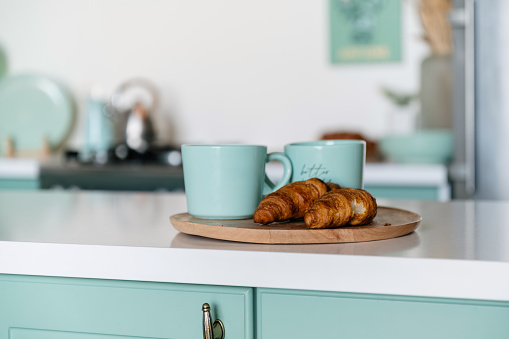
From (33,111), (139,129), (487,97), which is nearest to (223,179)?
(487,97)

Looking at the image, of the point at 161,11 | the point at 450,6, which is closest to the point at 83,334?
the point at 450,6

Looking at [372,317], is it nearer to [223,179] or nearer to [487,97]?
[223,179]

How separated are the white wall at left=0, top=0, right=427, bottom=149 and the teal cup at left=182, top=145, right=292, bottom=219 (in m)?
1.93

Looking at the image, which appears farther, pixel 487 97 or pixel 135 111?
pixel 135 111

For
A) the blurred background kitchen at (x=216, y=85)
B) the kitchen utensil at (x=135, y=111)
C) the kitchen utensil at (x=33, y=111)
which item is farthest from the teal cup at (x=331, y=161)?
the kitchen utensil at (x=33, y=111)

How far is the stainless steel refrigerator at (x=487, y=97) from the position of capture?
1762mm

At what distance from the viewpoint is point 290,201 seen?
26.8 inches

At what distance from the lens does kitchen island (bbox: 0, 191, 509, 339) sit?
21.8 inches

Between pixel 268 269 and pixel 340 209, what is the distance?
0.36ft

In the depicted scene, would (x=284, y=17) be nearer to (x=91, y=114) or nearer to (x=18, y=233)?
(x=91, y=114)

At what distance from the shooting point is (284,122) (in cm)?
276

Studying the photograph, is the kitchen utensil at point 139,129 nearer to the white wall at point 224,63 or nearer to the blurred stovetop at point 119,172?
the blurred stovetop at point 119,172

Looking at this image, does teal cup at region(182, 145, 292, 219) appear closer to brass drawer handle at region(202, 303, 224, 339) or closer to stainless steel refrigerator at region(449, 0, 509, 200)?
brass drawer handle at region(202, 303, 224, 339)

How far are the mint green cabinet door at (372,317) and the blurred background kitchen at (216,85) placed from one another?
1.51 m
